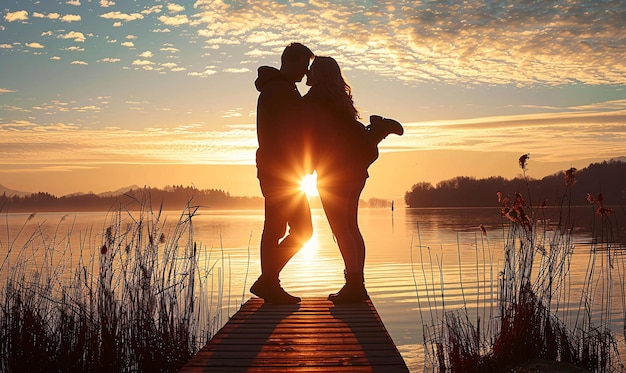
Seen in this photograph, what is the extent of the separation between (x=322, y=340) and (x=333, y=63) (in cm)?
283

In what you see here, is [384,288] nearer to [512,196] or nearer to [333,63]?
[512,196]

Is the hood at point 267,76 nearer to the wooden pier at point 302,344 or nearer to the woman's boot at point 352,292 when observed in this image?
the woman's boot at point 352,292

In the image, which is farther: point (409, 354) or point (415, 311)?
point (415, 311)

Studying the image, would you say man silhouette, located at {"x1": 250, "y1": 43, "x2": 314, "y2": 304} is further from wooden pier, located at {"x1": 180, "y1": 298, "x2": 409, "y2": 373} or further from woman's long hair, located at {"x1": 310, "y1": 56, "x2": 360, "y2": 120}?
wooden pier, located at {"x1": 180, "y1": 298, "x2": 409, "y2": 373}

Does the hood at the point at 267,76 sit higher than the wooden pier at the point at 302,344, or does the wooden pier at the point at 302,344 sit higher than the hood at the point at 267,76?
the hood at the point at 267,76

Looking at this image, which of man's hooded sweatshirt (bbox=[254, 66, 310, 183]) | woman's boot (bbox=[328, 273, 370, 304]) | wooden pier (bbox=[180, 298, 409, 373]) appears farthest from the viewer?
woman's boot (bbox=[328, 273, 370, 304])

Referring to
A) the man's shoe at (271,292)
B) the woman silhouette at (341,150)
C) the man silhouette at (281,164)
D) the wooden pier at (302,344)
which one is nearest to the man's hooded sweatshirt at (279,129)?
the man silhouette at (281,164)

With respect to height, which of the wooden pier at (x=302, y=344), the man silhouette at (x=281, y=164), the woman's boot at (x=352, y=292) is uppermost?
the man silhouette at (x=281, y=164)

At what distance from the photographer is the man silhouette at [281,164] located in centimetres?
612

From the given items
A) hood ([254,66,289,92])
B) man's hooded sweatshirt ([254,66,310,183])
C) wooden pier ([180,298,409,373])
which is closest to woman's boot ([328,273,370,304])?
wooden pier ([180,298,409,373])

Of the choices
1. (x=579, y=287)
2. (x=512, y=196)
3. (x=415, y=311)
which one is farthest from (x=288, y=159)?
(x=579, y=287)

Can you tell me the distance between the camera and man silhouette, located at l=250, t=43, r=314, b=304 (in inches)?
241

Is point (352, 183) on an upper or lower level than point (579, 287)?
→ upper

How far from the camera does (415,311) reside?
44.1 feet
